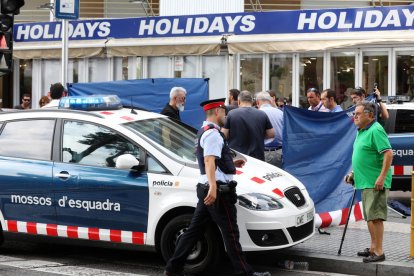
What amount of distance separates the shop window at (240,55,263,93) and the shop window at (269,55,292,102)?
32cm

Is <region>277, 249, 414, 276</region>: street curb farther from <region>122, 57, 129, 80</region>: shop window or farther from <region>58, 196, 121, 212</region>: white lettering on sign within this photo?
<region>122, 57, 129, 80</region>: shop window

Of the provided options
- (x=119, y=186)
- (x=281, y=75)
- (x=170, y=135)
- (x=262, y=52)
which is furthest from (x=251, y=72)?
(x=119, y=186)

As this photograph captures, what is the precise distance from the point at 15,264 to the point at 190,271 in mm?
1916

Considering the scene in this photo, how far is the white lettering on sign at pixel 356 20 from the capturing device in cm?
1598

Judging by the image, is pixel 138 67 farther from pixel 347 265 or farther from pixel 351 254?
pixel 347 265

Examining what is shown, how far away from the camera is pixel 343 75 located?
56.9 ft

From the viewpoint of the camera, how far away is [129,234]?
7.41 meters

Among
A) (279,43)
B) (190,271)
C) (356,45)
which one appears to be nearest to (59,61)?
(279,43)

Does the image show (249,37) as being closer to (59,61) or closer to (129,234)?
(59,61)

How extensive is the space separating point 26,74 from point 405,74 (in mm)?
10809

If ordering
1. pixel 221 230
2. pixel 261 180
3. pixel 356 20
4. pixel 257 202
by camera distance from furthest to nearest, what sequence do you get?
1. pixel 356 20
2. pixel 261 180
3. pixel 257 202
4. pixel 221 230

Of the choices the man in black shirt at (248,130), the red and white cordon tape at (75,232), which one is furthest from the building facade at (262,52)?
the red and white cordon tape at (75,232)

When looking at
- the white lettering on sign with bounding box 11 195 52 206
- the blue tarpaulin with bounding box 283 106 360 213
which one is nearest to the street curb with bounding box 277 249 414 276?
the blue tarpaulin with bounding box 283 106 360 213

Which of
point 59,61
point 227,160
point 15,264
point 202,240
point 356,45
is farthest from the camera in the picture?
point 59,61
